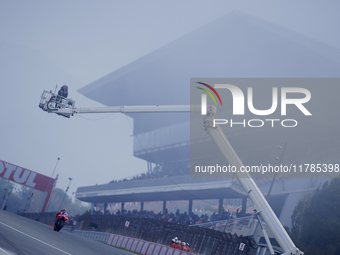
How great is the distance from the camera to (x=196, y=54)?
66.1 meters

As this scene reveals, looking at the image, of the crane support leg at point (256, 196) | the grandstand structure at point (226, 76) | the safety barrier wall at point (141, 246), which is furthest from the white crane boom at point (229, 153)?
the grandstand structure at point (226, 76)

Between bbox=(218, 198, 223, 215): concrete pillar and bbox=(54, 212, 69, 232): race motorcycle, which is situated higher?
bbox=(218, 198, 223, 215): concrete pillar

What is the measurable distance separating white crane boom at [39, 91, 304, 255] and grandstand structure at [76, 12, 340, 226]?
23.1 m

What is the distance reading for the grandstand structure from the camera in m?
41.6

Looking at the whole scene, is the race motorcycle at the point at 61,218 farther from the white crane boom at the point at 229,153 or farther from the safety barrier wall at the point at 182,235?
the white crane boom at the point at 229,153

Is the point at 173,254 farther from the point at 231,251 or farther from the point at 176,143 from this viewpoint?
the point at 176,143

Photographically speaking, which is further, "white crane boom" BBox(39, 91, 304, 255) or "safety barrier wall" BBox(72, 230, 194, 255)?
"safety barrier wall" BBox(72, 230, 194, 255)

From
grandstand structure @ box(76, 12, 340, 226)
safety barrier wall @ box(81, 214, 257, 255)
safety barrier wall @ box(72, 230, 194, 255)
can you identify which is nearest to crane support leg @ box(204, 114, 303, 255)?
safety barrier wall @ box(72, 230, 194, 255)

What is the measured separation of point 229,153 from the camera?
13734 millimetres

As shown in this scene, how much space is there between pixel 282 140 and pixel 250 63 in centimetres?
2151

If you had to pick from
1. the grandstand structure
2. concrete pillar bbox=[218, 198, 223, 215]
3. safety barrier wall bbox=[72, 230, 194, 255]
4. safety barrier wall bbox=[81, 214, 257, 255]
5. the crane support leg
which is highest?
the grandstand structure

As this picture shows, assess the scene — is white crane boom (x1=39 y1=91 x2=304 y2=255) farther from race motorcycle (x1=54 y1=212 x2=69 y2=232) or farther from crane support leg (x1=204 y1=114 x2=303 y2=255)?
race motorcycle (x1=54 y1=212 x2=69 y2=232)

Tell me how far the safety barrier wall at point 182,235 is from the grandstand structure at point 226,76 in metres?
13.2

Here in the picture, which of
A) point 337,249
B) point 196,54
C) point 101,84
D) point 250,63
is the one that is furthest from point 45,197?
point 337,249
